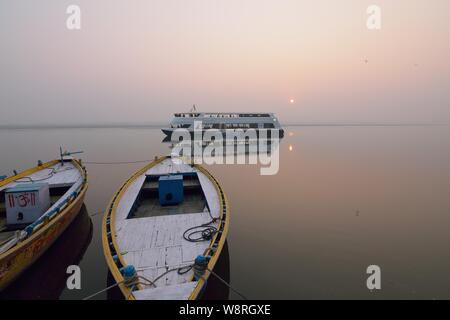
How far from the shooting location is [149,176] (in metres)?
15.3

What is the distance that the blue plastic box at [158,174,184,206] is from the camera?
1130 cm

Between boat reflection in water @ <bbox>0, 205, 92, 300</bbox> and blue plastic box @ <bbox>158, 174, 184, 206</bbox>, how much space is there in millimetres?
4573

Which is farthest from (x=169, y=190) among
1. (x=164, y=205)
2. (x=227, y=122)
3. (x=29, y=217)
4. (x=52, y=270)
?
(x=227, y=122)

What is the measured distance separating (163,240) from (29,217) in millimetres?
7181

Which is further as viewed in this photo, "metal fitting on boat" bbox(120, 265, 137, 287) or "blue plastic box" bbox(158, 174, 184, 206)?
"blue plastic box" bbox(158, 174, 184, 206)

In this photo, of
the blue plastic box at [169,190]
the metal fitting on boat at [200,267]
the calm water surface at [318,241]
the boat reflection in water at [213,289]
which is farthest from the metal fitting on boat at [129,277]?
the blue plastic box at [169,190]

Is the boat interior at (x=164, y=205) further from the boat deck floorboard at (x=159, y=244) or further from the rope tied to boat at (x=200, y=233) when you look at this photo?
the rope tied to boat at (x=200, y=233)

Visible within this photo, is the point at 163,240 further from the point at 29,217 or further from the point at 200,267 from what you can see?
the point at 29,217

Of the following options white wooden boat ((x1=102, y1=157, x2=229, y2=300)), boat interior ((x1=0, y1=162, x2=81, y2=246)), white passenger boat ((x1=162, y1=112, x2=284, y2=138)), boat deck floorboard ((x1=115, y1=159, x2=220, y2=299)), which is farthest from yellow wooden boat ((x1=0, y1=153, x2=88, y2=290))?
white passenger boat ((x1=162, y1=112, x2=284, y2=138))

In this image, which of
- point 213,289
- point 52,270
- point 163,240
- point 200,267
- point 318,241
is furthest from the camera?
point 318,241

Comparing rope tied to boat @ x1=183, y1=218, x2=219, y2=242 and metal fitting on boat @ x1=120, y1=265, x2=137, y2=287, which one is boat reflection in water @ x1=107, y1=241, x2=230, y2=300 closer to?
rope tied to boat @ x1=183, y1=218, x2=219, y2=242

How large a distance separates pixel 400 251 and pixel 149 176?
49.8 feet

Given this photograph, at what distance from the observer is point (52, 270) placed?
895cm
